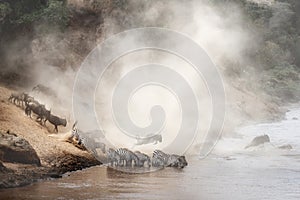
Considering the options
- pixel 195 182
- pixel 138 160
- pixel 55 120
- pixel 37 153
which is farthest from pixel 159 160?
pixel 55 120

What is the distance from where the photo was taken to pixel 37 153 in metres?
16.8

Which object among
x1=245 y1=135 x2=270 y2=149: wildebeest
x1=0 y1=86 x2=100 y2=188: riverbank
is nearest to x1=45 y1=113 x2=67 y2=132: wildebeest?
x1=0 y1=86 x2=100 y2=188: riverbank

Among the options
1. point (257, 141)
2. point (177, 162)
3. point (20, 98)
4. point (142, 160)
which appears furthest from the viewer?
point (257, 141)

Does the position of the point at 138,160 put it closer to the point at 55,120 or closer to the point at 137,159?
the point at 137,159

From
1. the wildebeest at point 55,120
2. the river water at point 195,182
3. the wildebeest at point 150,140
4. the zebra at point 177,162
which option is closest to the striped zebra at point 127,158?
the river water at point 195,182

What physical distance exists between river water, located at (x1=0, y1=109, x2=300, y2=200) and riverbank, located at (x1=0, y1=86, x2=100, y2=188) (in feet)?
1.57

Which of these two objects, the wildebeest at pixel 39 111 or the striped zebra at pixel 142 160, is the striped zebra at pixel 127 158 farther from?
the wildebeest at pixel 39 111

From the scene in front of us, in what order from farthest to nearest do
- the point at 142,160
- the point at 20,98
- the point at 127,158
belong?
1. the point at 20,98
2. the point at 142,160
3. the point at 127,158

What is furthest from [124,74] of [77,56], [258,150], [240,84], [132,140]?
[240,84]

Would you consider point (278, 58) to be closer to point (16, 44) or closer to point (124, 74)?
point (124, 74)

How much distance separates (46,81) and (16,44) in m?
3.78

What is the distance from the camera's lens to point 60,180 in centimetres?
1454

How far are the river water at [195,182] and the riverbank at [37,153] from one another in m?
0.48

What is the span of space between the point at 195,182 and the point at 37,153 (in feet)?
18.6
